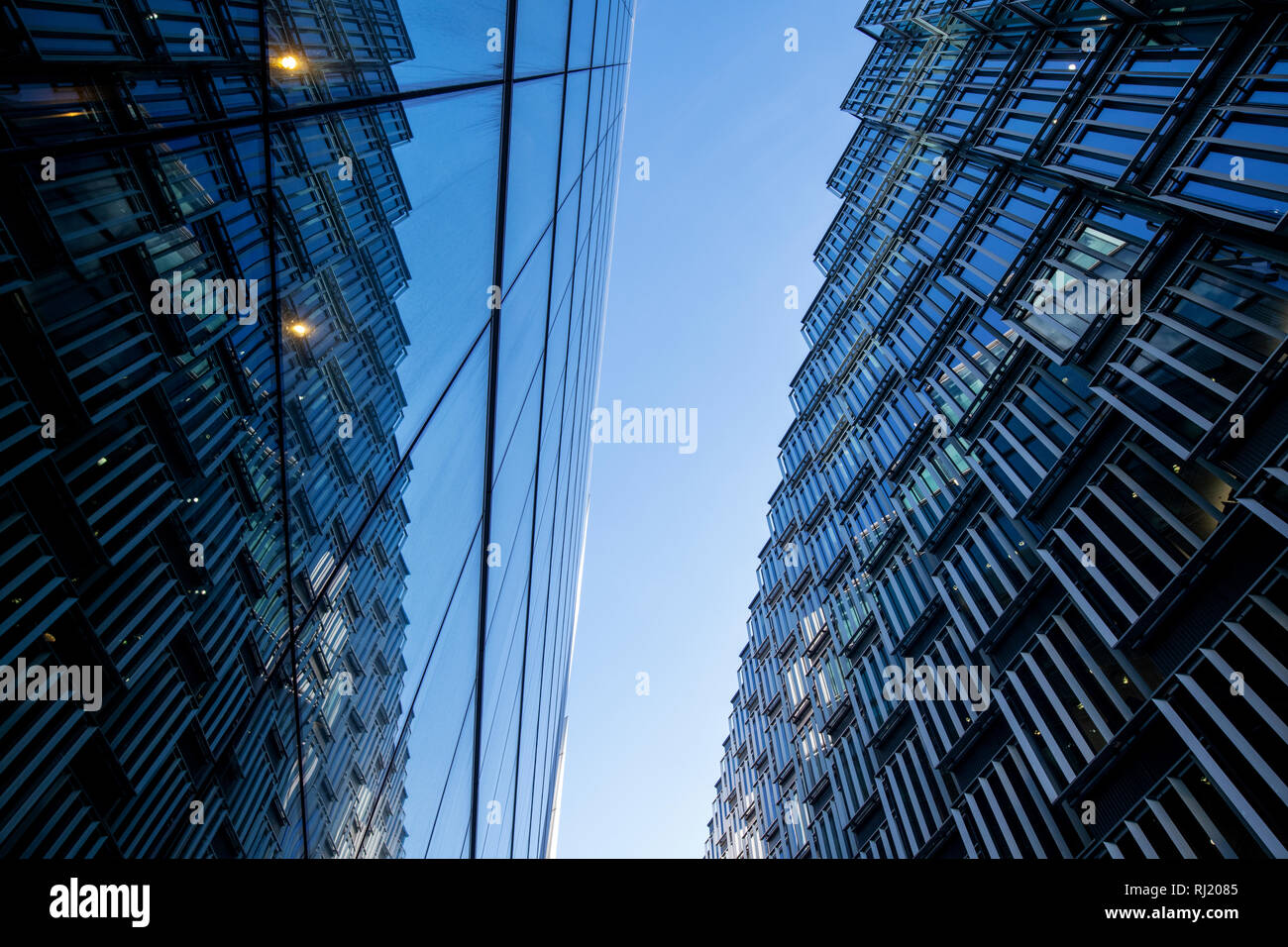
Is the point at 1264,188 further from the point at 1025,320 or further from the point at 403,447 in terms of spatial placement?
the point at 403,447

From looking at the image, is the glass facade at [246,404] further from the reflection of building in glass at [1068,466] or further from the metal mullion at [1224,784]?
the reflection of building in glass at [1068,466]

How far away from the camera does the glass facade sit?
2350 mm

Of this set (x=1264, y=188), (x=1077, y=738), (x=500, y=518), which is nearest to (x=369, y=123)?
(x=500, y=518)

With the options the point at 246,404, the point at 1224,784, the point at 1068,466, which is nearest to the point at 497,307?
the point at 246,404

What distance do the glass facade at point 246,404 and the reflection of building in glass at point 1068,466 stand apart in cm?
1651

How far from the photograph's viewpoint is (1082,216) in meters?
23.6

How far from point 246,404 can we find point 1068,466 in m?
24.1

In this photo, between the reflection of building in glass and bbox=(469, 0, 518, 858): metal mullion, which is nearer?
bbox=(469, 0, 518, 858): metal mullion

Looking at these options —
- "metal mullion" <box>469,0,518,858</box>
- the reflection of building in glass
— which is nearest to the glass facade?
"metal mullion" <box>469,0,518,858</box>

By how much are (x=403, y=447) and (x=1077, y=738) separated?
20.8 meters

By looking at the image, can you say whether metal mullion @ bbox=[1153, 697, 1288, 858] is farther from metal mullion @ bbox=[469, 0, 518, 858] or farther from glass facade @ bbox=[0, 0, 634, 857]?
glass facade @ bbox=[0, 0, 634, 857]

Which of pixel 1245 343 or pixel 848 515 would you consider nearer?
pixel 1245 343

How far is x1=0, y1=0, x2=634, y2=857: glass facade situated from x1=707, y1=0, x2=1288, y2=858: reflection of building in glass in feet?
54.2

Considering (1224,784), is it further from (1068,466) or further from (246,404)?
(246,404)
